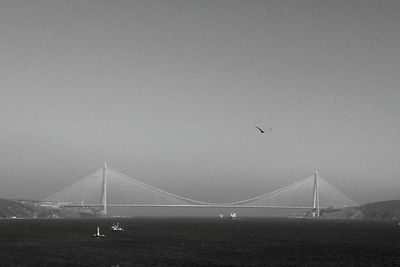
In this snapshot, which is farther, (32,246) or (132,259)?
(32,246)

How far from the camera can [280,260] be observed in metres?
87.3

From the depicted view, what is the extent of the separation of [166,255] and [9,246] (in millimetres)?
33576

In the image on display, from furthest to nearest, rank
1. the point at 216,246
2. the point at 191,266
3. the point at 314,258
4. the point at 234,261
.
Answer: the point at 216,246 → the point at 314,258 → the point at 234,261 → the point at 191,266

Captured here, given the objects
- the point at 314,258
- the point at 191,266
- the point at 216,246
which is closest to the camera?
the point at 191,266

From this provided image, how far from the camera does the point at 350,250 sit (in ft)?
351

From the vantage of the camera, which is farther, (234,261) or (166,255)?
(166,255)

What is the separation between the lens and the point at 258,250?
103 metres

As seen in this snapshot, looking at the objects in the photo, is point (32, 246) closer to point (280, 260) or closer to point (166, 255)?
point (166, 255)

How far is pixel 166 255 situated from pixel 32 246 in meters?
30.4

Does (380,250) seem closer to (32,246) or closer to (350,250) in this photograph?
(350,250)

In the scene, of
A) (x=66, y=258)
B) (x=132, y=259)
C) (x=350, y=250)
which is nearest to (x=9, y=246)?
(x=66, y=258)

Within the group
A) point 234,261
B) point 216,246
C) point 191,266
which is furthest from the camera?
point 216,246

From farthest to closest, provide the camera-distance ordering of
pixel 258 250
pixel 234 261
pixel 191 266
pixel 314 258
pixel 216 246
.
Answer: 1. pixel 216 246
2. pixel 258 250
3. pixel 314 258
4. pixel 234 261
5. pixel 191 266

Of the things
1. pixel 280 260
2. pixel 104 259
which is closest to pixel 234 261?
pixel 280 260
